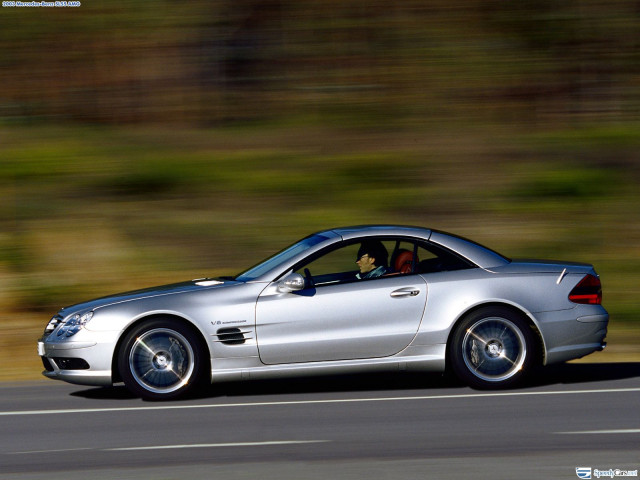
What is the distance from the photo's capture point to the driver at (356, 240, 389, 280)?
25.3 ft

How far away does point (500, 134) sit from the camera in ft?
54.4

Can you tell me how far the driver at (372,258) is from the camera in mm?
7719

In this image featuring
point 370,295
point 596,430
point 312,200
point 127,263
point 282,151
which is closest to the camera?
point 596,430

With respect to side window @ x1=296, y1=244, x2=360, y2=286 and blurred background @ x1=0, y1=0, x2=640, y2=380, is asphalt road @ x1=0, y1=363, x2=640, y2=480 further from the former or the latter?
blurred background @ x1=0, y1=0, x2=640, y2=380

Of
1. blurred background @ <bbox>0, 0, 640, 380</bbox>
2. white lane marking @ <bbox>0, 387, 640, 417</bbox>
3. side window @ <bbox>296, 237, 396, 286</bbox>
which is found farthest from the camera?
blurred background @ <bbox>0, 0, 640, 380</bbox>

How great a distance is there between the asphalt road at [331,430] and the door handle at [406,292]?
2.71ft

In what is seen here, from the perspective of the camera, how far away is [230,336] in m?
7.36

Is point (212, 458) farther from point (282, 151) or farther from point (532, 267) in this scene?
point (282, 151)

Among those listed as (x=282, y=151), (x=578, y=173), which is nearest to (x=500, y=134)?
(x=578, y=173)

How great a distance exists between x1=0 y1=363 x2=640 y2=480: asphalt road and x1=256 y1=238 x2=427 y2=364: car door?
40 centimetres

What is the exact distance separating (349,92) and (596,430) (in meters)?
11.8

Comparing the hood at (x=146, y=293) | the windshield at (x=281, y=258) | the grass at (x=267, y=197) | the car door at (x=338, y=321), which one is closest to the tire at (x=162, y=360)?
the hood at (x=146, y=293)
